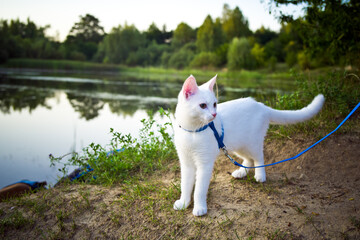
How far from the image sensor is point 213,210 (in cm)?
239

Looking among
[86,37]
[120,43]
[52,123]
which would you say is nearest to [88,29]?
[86,37]

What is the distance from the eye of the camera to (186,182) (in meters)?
2.36

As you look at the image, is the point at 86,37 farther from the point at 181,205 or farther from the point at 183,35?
the point at 181,205

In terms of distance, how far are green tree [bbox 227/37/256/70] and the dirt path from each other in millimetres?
22790

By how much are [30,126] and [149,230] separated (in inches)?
268

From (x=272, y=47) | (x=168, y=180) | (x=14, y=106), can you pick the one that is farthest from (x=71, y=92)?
(x=272, y=47)

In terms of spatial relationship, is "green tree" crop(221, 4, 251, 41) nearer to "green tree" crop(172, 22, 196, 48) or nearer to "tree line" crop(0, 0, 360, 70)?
"tree line" crop(0, 0, 360, 70)

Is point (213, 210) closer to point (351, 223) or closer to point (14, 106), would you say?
point (351, 223)

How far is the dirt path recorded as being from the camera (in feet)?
6.98

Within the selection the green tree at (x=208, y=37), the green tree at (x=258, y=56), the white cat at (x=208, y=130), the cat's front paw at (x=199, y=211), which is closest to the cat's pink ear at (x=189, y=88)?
the white cat at (x=208, y=130)

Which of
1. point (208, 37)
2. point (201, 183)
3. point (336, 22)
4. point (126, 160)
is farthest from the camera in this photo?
point (208, 37)

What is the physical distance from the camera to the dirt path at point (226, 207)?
2129 mm

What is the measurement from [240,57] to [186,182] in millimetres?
24719

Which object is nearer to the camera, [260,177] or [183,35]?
[260,177]
